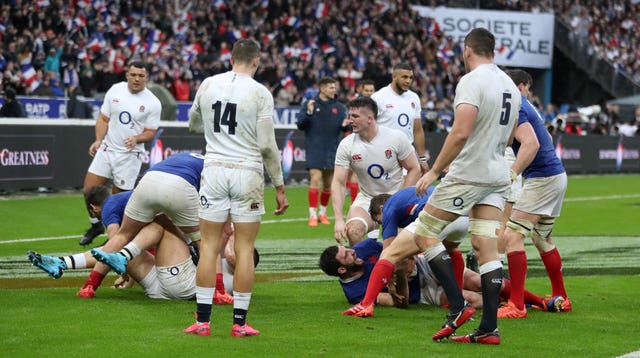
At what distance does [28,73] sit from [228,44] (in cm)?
874

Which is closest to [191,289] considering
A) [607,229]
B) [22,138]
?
[607,229]

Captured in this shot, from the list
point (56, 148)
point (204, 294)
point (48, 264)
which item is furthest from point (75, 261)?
point (56, 148)

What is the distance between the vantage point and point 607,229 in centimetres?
1841

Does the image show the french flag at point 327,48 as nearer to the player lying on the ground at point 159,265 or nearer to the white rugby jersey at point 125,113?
the white rugby jersey at point 125,113

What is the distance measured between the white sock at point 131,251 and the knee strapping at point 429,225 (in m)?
2.77

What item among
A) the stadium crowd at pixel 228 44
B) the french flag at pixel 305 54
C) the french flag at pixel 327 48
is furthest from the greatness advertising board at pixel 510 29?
the french flag at pixel 305 54

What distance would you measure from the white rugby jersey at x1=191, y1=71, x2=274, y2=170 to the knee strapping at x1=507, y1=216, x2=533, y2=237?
2.62 meters

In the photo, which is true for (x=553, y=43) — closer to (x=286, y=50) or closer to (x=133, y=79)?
(x=286, y=50)

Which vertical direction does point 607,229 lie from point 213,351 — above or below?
below

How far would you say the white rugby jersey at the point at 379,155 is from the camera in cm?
1127

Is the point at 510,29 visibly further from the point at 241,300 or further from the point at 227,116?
the point at 241,300

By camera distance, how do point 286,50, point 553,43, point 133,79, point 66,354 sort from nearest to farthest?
point 66,354 < point 133,79 < point 286,50 < point 553,43

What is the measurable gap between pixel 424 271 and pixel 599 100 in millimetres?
42398

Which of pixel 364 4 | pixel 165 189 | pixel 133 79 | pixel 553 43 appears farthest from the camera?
pixel 553 43
